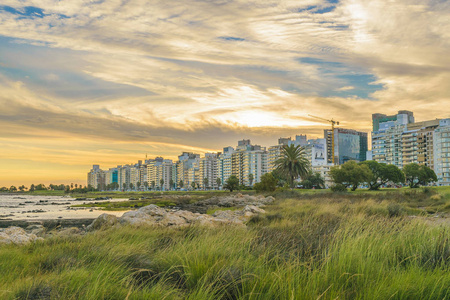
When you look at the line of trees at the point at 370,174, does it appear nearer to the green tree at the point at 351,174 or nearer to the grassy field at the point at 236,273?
the green tree at the point at 351,174

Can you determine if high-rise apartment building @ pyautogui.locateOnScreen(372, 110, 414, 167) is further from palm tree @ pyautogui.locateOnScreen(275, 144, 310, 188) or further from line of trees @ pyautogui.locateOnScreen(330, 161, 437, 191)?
palm tree @ pyautogui.locateOnScreen(275, 144, 310, 188)

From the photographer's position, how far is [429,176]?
103 meters

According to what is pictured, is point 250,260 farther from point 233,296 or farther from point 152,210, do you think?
point 152,210

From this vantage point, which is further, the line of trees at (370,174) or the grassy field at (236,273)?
the line of trees at (370,174)

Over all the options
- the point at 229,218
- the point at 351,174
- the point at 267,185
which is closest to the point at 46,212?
the point at 229,218

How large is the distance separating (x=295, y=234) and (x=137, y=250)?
3406 millimetres

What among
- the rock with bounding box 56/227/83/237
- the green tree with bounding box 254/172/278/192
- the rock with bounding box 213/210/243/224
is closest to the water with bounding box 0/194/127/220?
the rock with bounding box 213/210/243/224

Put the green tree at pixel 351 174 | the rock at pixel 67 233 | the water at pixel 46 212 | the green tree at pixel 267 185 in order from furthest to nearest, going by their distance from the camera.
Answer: the green tree at pixel 351 174
the green tree at pixel 267 185
the water at pixel 46 212
the rock at pixel 67 233

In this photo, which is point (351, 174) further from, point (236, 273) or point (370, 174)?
point (236, 273)

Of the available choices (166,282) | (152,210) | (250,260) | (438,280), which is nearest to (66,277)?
(166,282)

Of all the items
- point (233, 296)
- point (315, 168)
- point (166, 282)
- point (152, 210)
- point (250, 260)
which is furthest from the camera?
point (315, 168)

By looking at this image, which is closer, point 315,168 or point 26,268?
point 26,268

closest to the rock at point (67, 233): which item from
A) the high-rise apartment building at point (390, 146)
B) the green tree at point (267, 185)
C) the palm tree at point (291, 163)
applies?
the green tree at point (267, 185)

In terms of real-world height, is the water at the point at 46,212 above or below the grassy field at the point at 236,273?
below
